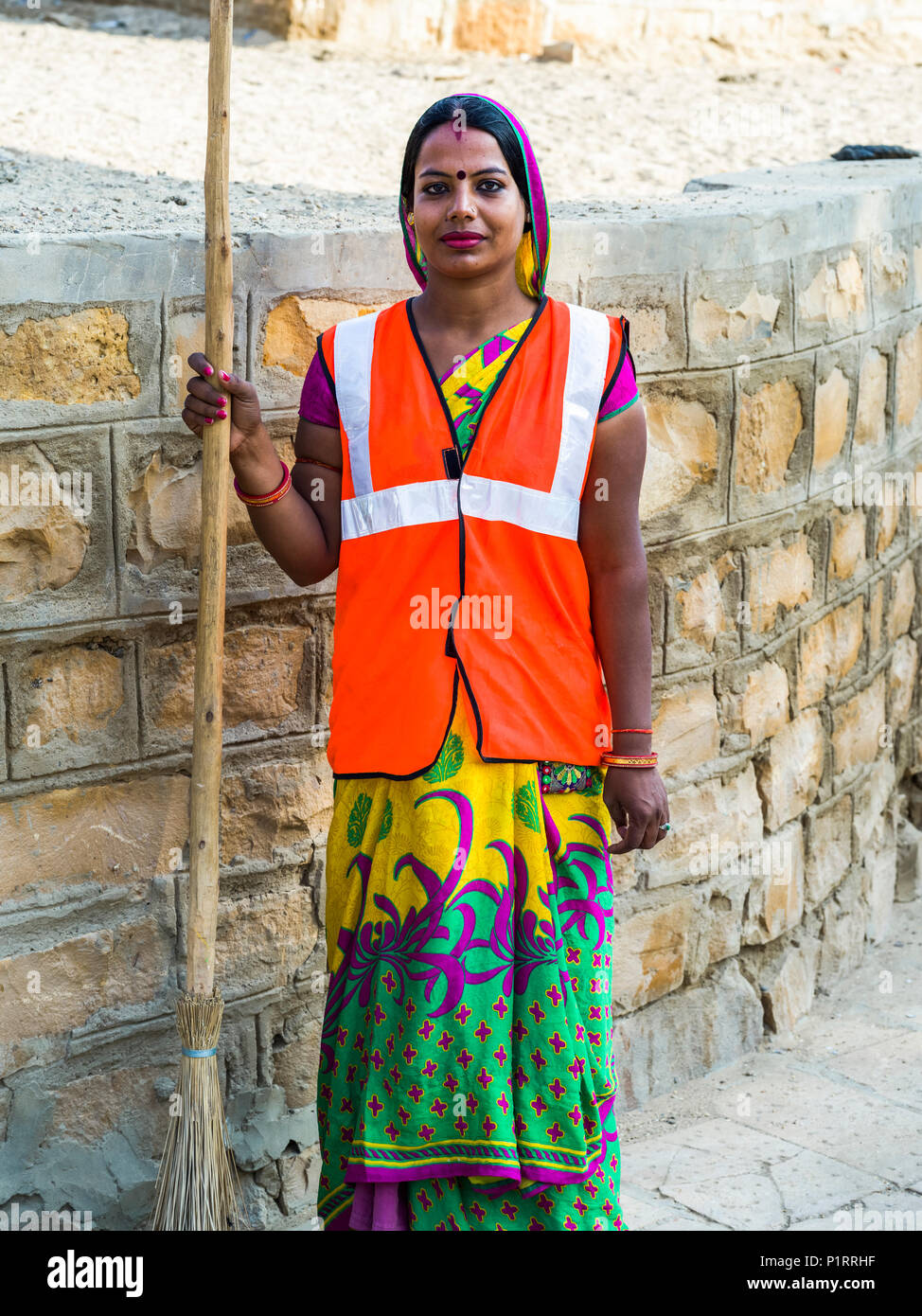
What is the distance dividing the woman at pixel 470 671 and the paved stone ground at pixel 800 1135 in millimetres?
945

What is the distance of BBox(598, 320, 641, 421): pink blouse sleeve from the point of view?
95.3 inches

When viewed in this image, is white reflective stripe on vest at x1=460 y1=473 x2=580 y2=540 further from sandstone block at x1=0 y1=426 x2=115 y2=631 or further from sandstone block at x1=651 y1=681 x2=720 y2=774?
sandstone block at x1=651 y1=681 x2=720 y2=774

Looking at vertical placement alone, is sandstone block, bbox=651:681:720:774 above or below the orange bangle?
below

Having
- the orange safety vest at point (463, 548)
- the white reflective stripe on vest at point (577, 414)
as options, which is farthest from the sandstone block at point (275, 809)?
the white reflective stripe on vest at point (577, 414)

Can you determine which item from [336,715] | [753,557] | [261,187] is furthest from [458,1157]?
[261,187]

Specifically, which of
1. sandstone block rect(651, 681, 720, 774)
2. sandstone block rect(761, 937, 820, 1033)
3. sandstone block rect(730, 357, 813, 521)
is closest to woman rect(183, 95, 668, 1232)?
sandstone block rect(651, 681, 720, 774)

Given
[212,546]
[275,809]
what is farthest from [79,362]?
[275,809]

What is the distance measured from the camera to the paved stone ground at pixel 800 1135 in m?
3.30

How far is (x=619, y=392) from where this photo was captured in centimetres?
243

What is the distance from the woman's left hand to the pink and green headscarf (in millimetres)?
→ 808

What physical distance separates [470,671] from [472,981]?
484mm

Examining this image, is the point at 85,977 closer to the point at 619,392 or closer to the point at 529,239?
the point at 619,392

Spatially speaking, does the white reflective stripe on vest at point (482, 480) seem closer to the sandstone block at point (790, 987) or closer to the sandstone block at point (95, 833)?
the sandstone block at point (95, 833)
